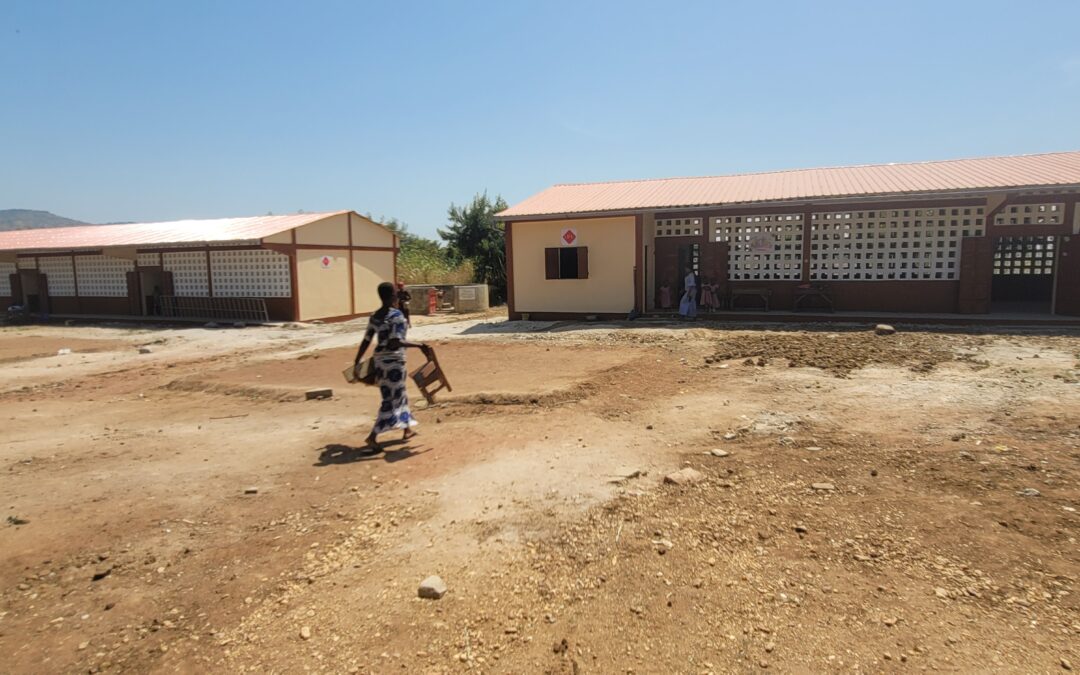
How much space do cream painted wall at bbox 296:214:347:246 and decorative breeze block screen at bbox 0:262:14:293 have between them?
14503 mm

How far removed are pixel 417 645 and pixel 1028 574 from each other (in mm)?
3109

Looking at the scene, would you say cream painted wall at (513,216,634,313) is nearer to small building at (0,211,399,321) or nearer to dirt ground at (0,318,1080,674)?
small building at (0,211,399,321)

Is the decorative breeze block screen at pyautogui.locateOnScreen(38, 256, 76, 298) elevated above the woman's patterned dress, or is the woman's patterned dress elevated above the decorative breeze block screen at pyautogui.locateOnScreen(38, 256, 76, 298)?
the decorative breeze block screen at pyautogui.locateOnScreen(38, 256, 76, 298)

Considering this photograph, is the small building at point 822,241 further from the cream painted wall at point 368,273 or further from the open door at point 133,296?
the open door at point 133,296

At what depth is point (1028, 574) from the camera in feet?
11.2

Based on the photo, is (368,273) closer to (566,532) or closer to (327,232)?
(327,232)

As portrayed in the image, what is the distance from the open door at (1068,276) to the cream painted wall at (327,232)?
62.7 feet

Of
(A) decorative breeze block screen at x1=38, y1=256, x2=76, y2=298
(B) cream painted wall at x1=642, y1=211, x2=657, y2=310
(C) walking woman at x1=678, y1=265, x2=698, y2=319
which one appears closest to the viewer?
(C) walking woman at x1=678, y1=265, x2=698, y2=319

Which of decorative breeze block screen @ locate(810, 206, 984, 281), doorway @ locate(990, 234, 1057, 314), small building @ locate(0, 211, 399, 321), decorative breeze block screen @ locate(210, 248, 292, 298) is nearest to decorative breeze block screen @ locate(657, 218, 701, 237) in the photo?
decorative breeze block screen @ locate(810, 206, 984, 281)

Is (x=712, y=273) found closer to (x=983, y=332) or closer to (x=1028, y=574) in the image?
(x=983, y=332)

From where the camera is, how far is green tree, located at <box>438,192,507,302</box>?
29033 mm

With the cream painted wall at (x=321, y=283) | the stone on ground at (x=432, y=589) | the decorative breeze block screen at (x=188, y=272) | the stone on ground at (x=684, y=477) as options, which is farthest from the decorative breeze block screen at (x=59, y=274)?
the stone on ground at (x=432, y=589)

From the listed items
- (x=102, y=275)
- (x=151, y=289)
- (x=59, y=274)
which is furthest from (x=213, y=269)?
(x=59, y=274)

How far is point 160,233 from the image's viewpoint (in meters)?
23.3
